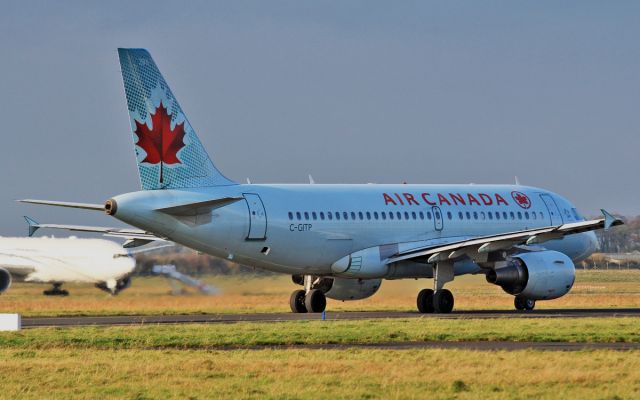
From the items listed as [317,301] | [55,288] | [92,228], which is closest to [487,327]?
[317,301]

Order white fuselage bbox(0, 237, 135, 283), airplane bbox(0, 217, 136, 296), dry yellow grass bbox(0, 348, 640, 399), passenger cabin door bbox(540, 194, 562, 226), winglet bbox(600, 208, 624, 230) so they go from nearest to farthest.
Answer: dry yellow grass bbox(0, 348, 640, 399), winglet bbox(600, 208, 624, 230), passenger cabin door bbox(540, 194, 562, 226), airplane bbox(0, 217, 136, 296), white fuselage bbox(0, 237, 135, 283)

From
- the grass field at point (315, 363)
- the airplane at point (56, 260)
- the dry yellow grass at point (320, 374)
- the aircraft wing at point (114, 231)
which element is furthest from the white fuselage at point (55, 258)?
the dry yellow grass at point (320, 374)

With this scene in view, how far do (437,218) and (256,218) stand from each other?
28.2 ft

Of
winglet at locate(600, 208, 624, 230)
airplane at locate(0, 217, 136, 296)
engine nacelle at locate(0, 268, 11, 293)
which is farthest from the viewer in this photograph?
airplane at locate(0, 217, 136, 296)

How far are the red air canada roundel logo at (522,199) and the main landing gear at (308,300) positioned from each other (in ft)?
30.6

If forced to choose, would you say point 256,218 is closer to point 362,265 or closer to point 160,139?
point 160,139

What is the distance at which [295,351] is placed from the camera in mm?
28234

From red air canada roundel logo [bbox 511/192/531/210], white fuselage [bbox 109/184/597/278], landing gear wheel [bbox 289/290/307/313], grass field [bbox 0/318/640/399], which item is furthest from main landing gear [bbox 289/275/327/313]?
grass field [bbox 0/318/640/399]

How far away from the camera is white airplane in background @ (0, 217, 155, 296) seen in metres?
67.8

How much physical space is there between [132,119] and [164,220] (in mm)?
3347

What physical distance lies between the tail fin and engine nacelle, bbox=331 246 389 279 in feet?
21.4

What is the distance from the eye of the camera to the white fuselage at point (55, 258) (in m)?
69.8

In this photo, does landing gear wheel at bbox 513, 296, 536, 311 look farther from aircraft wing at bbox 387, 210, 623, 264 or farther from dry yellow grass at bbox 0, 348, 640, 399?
dry yellow grass at bbox 0, 348, 640, 399

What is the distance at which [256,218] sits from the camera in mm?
42938
